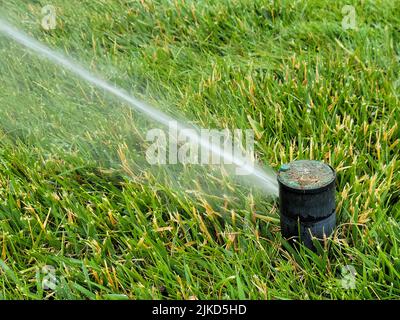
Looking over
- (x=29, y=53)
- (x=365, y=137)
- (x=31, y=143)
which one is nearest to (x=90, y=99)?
(x=31, y=143)

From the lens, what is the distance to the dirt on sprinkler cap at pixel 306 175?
2.17 m

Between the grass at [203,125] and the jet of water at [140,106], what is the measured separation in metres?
0.07

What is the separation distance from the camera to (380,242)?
7.94 ft

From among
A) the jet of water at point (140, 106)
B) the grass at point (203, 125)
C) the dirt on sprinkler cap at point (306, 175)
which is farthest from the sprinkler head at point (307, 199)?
the jet of water at point (140, 106)

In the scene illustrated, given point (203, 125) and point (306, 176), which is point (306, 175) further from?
point (203, 125)

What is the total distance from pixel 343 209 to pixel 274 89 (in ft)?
3.58

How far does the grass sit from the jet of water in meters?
0.07

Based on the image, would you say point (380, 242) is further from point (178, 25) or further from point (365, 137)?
point (178, 25)

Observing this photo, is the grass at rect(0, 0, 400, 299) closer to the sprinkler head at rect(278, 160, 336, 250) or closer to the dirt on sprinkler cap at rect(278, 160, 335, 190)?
the sprinkler head at rect(278, 160, 336, 250)

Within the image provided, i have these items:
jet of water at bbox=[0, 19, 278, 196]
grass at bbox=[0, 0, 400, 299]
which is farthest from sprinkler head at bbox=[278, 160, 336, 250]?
jet of water at bbox=[0, 19, 278, 196]


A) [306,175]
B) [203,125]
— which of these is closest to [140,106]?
[203,125]

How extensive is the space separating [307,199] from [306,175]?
95 millimetres

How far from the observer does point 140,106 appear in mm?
3455

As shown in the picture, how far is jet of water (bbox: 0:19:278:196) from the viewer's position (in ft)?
9.27
